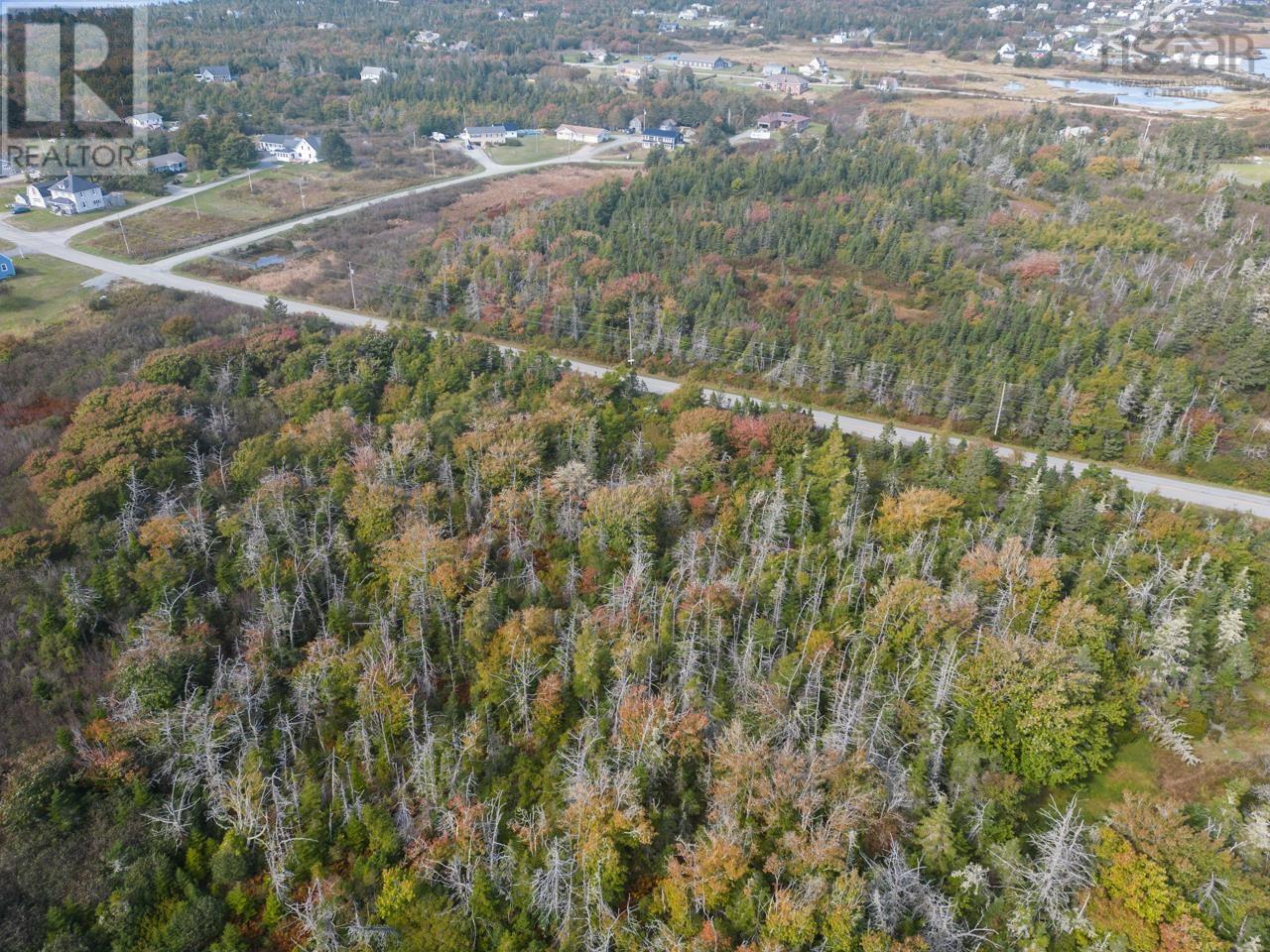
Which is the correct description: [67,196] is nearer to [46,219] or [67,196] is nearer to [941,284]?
[46,219]

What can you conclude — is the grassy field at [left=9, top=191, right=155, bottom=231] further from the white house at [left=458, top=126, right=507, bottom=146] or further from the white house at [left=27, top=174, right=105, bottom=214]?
the white house at [left=458, top=126, right=507, bottom=146]

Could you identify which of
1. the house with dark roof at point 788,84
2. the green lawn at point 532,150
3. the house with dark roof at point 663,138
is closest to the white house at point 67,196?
the green lawn at point 532,150

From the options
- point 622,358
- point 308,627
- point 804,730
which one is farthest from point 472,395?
point 804,730

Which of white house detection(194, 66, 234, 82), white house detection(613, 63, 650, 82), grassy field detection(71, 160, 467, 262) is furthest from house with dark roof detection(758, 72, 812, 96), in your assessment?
white house detection(194, 66, 234, 82)

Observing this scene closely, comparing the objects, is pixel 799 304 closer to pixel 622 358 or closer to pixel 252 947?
pixel 622 358

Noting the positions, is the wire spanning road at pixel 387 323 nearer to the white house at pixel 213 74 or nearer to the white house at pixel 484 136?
the white house at pixel 484 136
